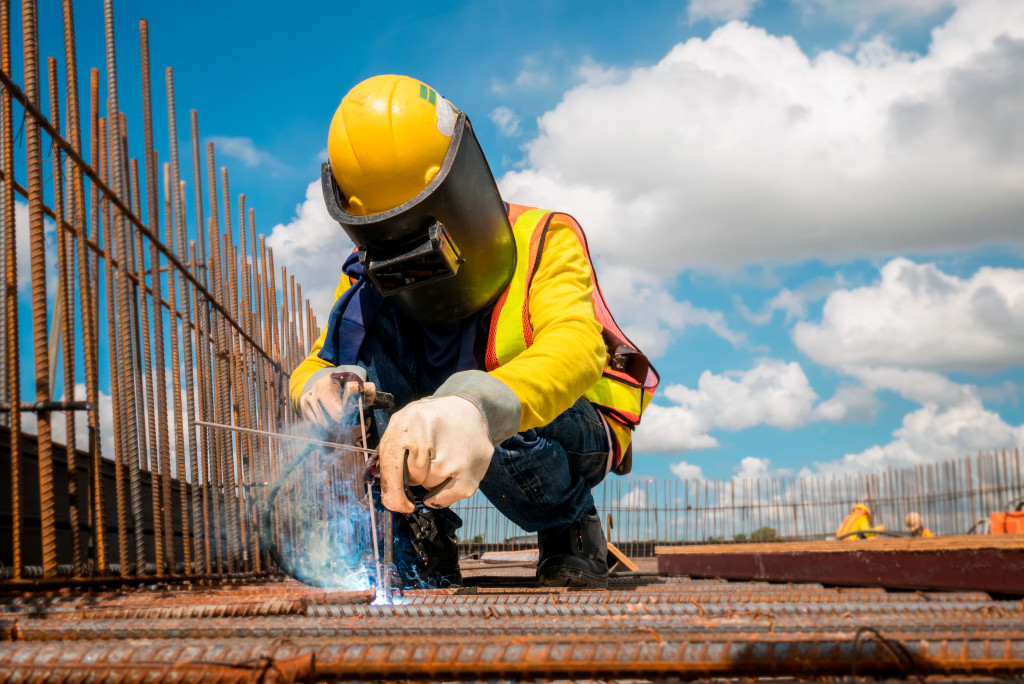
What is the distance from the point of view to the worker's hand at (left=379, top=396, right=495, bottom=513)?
1516 millimetres

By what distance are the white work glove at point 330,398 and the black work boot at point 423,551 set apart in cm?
89

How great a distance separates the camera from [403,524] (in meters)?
2.88

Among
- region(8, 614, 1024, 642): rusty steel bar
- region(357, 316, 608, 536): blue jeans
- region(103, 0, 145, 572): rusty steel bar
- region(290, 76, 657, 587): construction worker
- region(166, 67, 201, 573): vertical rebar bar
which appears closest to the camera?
region(8, 614, 1024, 642): rusty steel bar

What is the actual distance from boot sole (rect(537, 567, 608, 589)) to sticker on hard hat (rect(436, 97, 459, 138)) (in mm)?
1478

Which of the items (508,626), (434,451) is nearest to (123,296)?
(434,451)

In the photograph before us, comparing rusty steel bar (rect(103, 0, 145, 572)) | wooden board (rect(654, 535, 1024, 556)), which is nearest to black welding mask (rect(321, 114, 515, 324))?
rusty steel bar (rect(103, 0, 145, 572))

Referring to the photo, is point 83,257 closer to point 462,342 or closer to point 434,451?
point 462,342

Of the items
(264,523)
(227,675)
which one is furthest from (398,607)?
(264,523)

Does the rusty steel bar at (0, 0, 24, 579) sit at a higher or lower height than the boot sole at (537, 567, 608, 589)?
higher

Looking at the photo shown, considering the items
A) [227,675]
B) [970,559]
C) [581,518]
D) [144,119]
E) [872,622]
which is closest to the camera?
[227,675]

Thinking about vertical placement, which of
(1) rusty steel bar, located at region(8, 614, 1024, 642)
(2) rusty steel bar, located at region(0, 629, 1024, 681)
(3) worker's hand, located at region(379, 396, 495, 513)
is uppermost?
(3) worker's hand, located at region(379, 396, 495, 513)

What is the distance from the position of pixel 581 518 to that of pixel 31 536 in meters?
2.30

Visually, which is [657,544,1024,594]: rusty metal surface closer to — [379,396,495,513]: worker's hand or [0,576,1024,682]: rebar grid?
[0,576,1024,682]: rebar grid

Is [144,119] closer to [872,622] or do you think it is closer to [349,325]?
[349,325]
